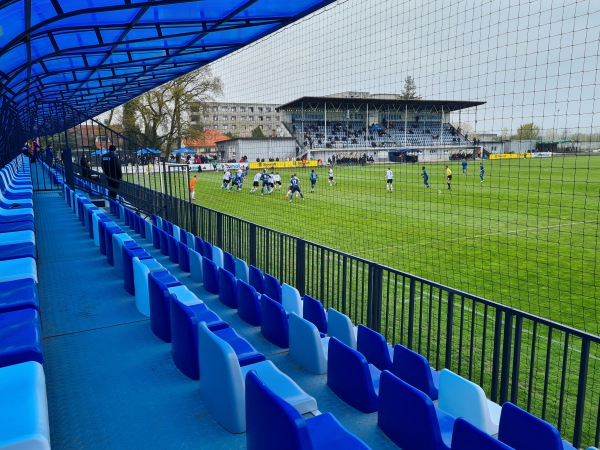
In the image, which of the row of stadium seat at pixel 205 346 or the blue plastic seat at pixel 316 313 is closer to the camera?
the row of stadium seat at pixel 205 346

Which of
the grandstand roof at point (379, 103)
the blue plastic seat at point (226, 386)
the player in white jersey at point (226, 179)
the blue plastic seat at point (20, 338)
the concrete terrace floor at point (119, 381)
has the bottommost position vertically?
the player in white jersey at point (226, 179)

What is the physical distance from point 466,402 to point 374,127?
87.1 feet

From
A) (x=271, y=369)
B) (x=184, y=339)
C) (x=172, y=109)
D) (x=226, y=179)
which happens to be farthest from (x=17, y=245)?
(x=172, y=109)

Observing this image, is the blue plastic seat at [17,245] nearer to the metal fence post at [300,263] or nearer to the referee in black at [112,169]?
the metal fence post at [300,263]

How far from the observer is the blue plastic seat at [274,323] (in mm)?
3549

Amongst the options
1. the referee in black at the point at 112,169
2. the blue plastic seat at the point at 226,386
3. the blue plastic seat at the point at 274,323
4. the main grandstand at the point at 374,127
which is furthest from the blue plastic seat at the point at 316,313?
the referee in black at the point at 112,169

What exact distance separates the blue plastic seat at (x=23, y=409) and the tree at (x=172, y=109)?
45.0 m

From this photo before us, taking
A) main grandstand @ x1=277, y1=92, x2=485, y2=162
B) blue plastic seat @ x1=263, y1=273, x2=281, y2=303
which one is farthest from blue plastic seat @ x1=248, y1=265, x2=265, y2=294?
main grandstand @ x1=277, y1=92, x2=485, y2=162

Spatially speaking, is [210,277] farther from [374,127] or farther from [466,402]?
[374,127]

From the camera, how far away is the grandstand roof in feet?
37.1

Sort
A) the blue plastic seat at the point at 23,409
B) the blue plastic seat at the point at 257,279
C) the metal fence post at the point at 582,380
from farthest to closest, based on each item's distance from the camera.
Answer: the blue plastic seat at the point at 257,279 < the metal fence post at the point at 582,380 < the blue plastic seat at the point at 23,409

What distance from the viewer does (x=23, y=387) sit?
1.61m

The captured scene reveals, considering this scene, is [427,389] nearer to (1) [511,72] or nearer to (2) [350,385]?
(2) [350,385]

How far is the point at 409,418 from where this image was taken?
2.17 meters
